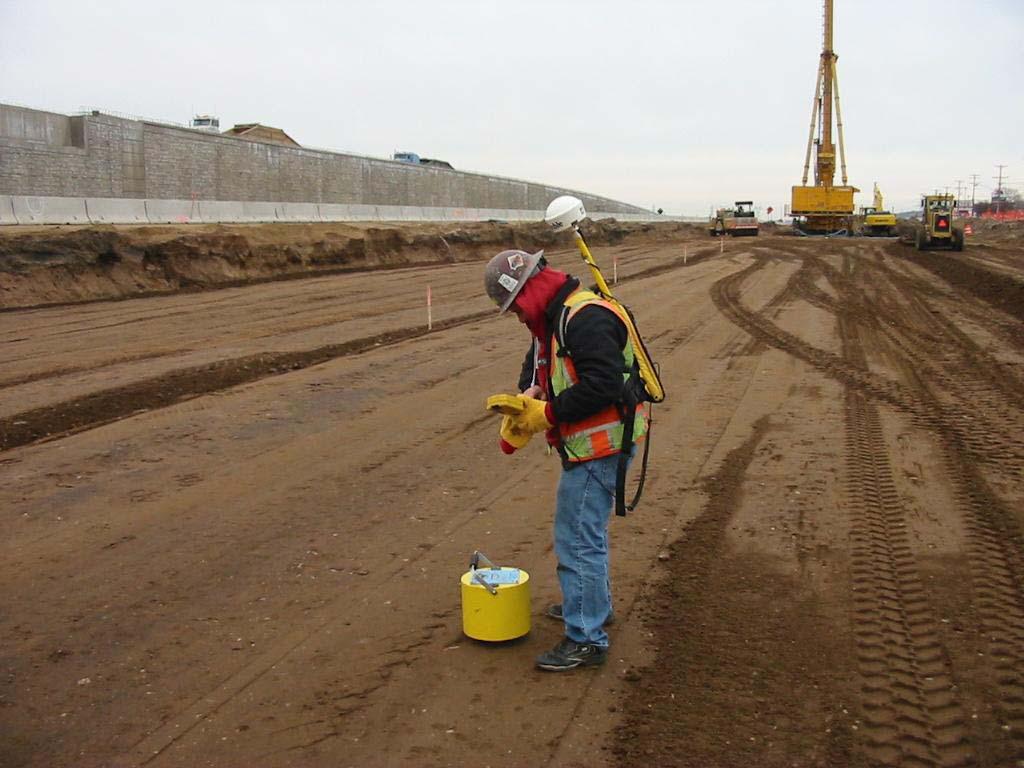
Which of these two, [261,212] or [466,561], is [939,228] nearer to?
[261,212]

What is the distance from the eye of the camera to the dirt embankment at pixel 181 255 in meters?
21.4

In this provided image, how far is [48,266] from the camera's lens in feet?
70.7

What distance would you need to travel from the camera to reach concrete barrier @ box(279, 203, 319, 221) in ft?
110

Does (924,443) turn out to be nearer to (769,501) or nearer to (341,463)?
(769,501)

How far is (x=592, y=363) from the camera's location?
405 centimetres

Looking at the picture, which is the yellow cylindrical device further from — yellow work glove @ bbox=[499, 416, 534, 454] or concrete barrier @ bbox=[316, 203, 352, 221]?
concrete barrier @ bbox=[316, 203, 352, 221]

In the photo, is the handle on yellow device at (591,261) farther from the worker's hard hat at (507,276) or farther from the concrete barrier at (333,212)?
the concrete barrier at (333,212)

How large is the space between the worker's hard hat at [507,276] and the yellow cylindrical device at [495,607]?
4.50ft

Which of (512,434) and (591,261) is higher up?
(591,261)

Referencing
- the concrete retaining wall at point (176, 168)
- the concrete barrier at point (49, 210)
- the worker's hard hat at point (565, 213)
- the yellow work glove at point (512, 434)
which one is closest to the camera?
the yellow work glove at point (512, 434)

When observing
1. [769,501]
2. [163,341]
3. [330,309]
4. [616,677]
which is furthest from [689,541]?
[330,309]

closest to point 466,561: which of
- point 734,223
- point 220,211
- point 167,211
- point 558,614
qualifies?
point 558,614

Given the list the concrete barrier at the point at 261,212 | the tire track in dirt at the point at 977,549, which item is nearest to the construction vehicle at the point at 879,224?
the concrete barrier at the point at 261,212

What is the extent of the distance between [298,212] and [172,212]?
24.1 feet
